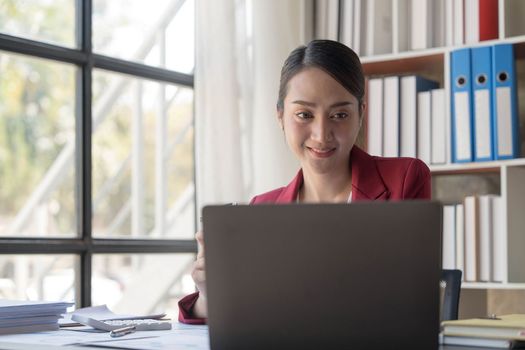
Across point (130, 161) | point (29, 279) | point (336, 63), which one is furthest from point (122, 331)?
point (130, 161)

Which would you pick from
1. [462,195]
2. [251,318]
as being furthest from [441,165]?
[251,318]

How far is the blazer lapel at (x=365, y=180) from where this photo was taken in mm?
2311

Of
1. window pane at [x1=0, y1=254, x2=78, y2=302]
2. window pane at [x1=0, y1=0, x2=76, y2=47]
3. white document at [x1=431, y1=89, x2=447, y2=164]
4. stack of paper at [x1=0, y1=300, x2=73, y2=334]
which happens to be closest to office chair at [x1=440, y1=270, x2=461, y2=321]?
stack of paper at [x1=0, y1=300, x2=73, y2=334]

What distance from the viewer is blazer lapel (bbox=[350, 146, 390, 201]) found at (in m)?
2.31

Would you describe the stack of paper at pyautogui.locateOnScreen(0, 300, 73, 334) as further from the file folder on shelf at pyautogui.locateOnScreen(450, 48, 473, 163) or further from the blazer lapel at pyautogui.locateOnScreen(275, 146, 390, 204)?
the file folder on shelf at pyautogui.locateOnScreen(450, 48, 473, 163)

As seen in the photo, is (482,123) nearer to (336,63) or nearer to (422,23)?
(422,23)

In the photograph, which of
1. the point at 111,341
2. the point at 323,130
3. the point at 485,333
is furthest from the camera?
the point at 323,130

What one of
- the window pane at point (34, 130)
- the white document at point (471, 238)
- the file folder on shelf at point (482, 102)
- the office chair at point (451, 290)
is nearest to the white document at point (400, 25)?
the file folder on shelf at point (482, 102)

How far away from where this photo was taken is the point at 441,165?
3.29m

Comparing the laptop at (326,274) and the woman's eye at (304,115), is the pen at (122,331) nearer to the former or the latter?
the laptop at (326,274)

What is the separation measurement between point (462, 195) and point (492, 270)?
373mm

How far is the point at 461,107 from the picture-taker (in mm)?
3217

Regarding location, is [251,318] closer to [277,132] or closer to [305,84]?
[305,84]

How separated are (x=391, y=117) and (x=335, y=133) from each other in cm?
116
